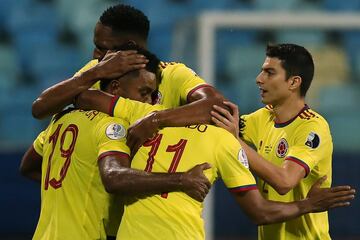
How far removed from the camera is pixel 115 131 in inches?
137

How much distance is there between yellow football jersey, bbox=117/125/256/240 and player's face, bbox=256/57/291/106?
86 cm

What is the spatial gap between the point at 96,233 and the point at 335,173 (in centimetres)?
408

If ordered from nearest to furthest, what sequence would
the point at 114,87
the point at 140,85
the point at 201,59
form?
the point at 140,85, the point at 114,87, the point at 201,59

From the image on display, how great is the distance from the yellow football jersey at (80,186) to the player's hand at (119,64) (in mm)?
173

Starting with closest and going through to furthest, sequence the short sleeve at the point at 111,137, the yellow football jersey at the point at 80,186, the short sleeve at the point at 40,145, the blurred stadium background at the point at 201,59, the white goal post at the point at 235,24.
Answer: the short sleeve at the point at 111,137
the yellow football jersey at the point at 80,186
the short sleeve at the point at 40,145
the white goal post at the point at 235,24
the blurred stadium background at the point at 201,59

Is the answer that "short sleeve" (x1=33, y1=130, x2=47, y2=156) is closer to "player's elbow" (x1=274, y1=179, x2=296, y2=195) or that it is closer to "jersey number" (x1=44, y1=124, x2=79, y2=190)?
"jersey number" (x1=44, y1=124, x2=79, y2=190)

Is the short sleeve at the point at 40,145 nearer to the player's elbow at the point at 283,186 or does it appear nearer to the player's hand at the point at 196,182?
the player's hand at the point at 196,182

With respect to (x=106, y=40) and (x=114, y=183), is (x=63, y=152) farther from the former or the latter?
(x=106, y=40)

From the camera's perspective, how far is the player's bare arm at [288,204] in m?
3.43

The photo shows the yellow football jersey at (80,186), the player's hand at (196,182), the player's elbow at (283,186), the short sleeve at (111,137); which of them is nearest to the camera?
the player's hand at (196,182)

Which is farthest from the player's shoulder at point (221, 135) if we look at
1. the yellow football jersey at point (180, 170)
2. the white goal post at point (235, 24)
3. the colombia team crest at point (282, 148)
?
the white goal post at point (235, 24)

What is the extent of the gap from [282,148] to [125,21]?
954 mm

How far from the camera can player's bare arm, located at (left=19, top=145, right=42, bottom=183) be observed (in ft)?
13.7

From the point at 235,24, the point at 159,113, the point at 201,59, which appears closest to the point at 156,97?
the point at 159,113
